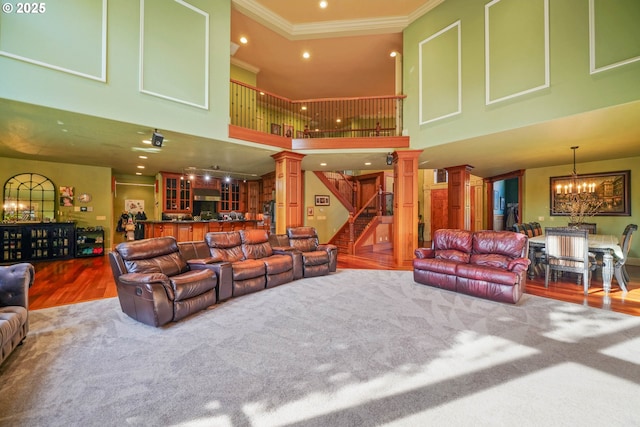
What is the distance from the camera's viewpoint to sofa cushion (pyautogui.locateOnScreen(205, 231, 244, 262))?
4.57 metres

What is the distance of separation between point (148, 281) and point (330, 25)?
21.8 feet

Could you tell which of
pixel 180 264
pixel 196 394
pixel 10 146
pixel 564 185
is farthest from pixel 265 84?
pixel 564 185

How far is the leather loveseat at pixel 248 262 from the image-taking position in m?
3.99

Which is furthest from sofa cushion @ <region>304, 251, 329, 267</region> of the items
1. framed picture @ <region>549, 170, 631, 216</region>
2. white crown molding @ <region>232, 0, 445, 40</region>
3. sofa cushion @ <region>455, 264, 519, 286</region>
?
framed picture @ <region>549, 170, 631, 216</region>

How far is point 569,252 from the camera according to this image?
4.35m

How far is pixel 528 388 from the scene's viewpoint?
197cm

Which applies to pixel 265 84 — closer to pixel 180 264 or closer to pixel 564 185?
pixel 180 264

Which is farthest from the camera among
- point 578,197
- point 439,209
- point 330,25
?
point 439,209

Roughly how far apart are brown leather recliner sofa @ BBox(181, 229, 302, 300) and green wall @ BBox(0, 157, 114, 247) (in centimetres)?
584

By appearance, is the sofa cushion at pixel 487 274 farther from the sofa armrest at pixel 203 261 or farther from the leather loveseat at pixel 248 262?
the sofa armrest at pixel 203 261

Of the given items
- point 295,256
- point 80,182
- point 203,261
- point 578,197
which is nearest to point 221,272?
point 203,261

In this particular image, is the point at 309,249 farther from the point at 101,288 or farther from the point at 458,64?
the point at 458,64

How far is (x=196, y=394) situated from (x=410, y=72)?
7.01 m

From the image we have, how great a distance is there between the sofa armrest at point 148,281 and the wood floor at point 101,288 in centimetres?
164
